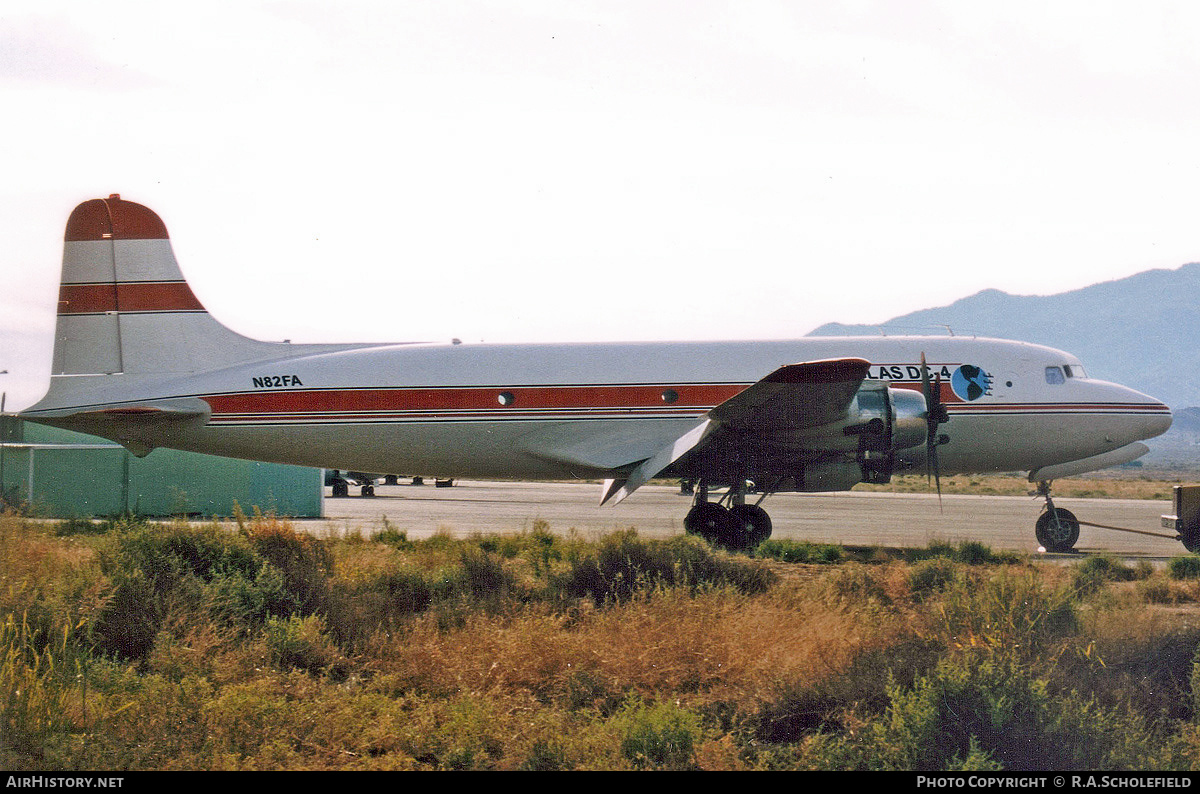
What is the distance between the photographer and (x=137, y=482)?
28.0 m

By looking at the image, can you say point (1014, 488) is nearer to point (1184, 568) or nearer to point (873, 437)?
point (1184, 568)

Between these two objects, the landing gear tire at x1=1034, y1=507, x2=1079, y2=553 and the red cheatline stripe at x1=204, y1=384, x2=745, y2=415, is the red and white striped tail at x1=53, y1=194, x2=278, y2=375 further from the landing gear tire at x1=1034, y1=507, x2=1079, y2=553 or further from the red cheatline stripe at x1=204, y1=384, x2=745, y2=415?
the landing gear tire at x1=1034, y1=507, x2=1079, y2=553

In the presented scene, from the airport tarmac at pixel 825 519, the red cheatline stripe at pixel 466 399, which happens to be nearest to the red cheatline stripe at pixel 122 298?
the red cheatline stripe at pixel 466 399

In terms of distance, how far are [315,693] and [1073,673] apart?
6.11 metres

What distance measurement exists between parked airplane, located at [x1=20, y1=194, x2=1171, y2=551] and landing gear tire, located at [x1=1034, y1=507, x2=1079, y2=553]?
0.04m

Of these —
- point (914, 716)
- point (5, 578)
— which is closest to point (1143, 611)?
point (914, 716)

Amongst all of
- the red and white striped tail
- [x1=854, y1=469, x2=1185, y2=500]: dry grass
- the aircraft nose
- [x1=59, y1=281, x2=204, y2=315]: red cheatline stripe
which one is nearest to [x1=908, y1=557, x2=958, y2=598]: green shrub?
the aircraft nose

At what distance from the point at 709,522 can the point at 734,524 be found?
54 cm

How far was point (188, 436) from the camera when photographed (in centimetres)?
1623

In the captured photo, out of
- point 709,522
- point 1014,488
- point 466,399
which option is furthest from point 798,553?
point 1014,488

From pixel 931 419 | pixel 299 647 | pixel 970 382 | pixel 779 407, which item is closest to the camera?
pixel 299 647

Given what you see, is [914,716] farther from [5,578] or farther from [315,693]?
[5,578]

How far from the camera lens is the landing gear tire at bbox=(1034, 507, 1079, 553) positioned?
17562 mm

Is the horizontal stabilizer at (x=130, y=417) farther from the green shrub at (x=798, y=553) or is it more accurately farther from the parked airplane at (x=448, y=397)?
the green shrub at (x=798, y=553)
